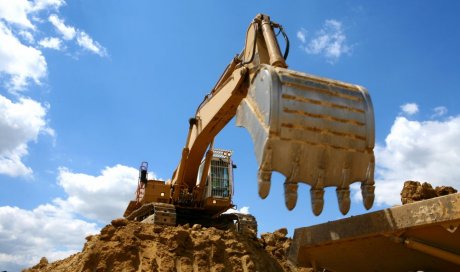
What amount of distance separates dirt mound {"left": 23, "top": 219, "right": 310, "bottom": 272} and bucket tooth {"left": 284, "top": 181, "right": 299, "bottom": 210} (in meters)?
4.88

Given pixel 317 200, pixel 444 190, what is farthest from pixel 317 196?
pixel 444 190

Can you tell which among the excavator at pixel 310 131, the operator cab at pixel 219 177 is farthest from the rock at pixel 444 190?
the operator cab at pixel 219 177

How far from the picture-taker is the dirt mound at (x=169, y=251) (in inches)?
364

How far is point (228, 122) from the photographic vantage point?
9914 mm

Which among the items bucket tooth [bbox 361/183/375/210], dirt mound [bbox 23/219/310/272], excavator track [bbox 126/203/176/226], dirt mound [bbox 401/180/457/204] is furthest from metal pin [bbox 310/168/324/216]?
excavator track [bbox 126/203/176/226]

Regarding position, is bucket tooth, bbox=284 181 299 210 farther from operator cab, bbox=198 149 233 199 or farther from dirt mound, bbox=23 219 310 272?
operator cab, bbox=198 149 233 199

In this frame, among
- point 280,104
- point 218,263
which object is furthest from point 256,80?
point 218,263

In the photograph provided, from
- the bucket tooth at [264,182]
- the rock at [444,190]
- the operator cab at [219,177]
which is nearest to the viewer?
the bucket tooth at [264,182]

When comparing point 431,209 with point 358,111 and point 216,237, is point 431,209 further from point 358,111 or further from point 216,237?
point 216,237

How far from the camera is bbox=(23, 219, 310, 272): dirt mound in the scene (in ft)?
30.3

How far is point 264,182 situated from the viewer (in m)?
5.02

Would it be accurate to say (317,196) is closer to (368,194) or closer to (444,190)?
(368,194)

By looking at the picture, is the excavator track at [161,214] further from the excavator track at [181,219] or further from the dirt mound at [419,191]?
the dirt mound at [419,191]

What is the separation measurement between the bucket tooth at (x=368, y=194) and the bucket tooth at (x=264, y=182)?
3.67 ft
